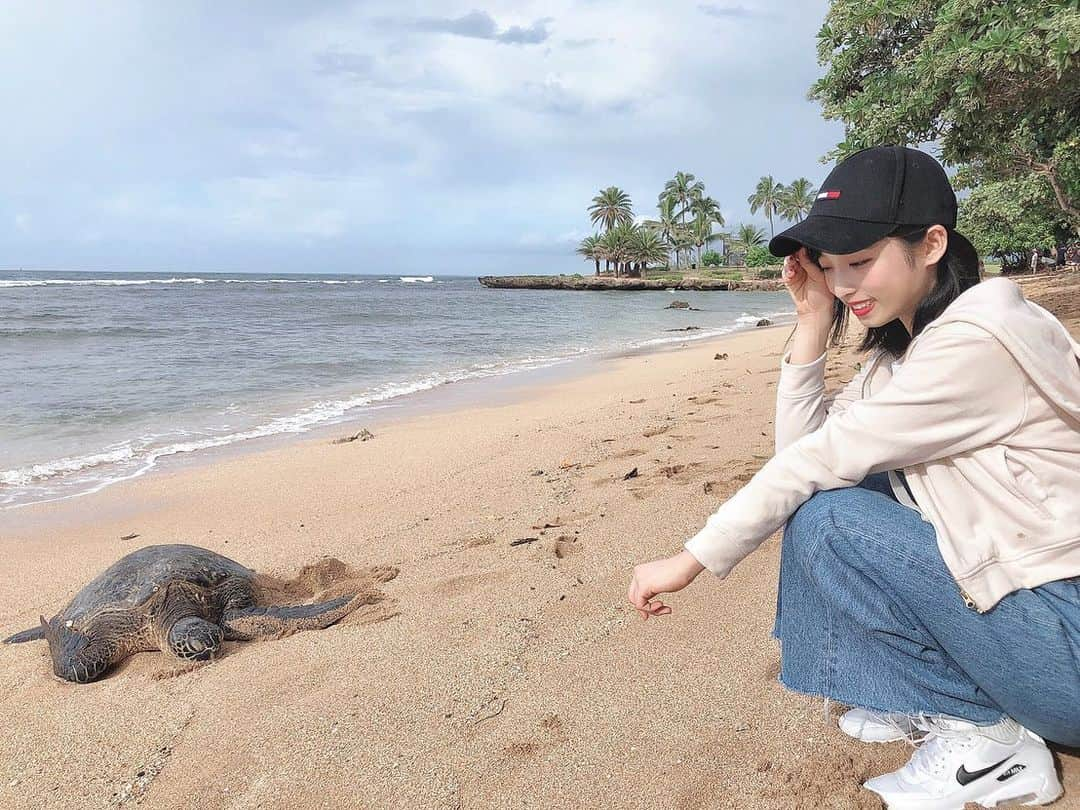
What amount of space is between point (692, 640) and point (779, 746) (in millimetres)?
645

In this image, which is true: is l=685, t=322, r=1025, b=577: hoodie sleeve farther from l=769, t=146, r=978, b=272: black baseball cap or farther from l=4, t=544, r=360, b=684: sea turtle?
l=4, t=544, r=360, b=684: sea turtle

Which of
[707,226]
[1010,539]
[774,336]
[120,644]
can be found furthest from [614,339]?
[707,226]

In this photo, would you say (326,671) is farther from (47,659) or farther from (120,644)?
(47,659)

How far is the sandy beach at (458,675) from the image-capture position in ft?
6.61

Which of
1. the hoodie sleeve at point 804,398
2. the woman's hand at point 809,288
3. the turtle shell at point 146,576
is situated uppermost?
the woman's hand at point 809,288

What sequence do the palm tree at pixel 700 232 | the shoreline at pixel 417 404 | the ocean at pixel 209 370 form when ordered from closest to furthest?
the shoreline at pixel 417 404 → the ocean at pixel 209 370 → the palm tree at pixel 700 232

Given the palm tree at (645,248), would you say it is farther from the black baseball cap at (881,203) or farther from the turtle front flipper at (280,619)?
the black baseball cap at (881,203)

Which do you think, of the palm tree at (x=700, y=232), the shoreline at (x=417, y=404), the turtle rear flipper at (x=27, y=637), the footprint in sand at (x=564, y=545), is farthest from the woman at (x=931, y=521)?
the palm tree at (x=700, y=232)

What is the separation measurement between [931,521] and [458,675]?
169cm

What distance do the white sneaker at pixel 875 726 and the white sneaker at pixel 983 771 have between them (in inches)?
A: 4.6

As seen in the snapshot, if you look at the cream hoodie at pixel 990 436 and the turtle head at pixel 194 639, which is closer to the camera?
the cream hoodie at pixel 990 436

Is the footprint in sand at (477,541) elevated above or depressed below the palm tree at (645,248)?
below

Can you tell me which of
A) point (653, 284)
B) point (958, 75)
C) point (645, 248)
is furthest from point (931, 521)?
point (645, 248)

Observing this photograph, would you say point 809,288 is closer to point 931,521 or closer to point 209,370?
point 931,521
